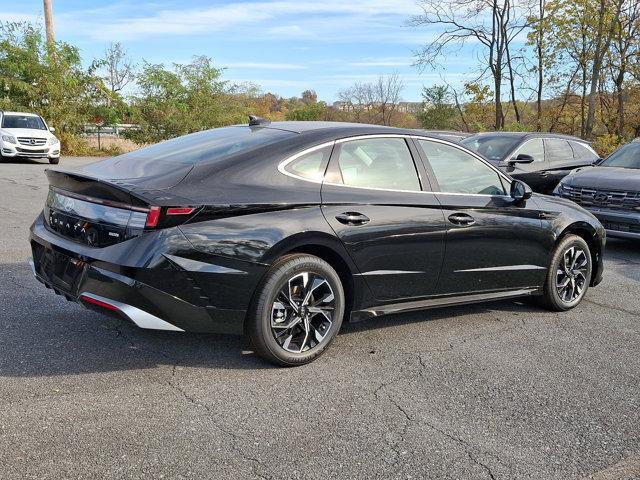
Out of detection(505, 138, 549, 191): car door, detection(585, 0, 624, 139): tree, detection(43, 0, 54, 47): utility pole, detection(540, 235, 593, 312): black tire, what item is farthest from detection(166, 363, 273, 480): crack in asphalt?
detection(43, 0, 54, 47): utility pole

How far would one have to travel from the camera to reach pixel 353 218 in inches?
162

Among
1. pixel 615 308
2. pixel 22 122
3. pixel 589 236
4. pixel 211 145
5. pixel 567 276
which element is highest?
pixel 22 122

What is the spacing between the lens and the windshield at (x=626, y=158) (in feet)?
30.9

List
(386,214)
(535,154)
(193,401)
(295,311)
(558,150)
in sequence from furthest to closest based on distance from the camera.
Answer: (558,150) < (535,154) < (386,214) < (295,311) < (193,401)

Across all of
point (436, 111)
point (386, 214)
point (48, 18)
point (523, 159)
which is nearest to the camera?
point (386, 214)

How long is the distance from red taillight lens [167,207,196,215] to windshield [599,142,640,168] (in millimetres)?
7979

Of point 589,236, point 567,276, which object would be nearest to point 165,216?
point 567,276

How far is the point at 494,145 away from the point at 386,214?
7.79 m

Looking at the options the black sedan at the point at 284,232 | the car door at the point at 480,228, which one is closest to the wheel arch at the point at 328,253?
the black sedan at the point at 284,232

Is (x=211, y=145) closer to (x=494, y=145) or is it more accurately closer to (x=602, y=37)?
(x=494, y=145)

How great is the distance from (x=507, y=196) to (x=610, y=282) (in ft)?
8.59

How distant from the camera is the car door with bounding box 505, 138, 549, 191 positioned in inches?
435

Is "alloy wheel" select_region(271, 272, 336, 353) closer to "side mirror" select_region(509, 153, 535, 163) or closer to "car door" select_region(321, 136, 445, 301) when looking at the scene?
"car door" select_region(321, 136, 445, 301)

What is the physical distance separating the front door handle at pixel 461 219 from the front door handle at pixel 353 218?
0.81 meters
